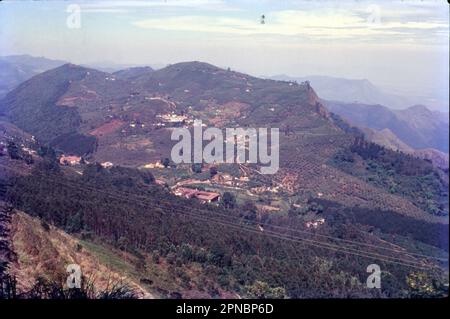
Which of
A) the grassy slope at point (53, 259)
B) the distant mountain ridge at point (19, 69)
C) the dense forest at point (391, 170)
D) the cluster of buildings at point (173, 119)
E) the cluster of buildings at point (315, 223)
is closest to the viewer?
the grassy slope at point (53, 259)

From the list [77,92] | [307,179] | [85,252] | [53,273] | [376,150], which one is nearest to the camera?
[53,273]

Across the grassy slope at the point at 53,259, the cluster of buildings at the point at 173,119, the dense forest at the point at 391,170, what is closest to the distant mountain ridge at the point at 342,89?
the dense forest at the point at 391,170

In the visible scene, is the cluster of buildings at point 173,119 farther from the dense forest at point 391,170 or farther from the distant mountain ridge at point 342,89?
the dense forest at point 391,170

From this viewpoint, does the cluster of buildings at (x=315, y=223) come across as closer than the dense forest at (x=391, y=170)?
Yes

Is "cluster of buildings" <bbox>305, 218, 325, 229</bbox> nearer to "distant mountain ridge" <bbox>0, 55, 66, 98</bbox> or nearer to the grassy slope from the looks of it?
the grassy slope

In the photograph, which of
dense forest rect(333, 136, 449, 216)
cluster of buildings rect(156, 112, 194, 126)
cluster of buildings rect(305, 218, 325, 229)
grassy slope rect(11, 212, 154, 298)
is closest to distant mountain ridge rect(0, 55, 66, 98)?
cluster of buildings rect(156, 112, 194, 126)

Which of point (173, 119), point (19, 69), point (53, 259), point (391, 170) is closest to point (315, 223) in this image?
point (391, 170)

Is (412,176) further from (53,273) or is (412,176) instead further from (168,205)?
(53,273)

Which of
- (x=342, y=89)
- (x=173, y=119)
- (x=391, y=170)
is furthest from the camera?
(x=342, y=89)

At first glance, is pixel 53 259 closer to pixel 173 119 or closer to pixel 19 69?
pixel 173 119
